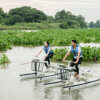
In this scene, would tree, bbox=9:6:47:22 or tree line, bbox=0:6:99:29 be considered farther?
tree, bbox=9:6:47:22

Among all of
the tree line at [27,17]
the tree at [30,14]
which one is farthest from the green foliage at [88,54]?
the tree at [30,14]

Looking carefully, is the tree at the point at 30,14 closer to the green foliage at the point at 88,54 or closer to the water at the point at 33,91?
the green foliage at the point at 88,54

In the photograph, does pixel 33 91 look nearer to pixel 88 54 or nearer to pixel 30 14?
pixel 88 54

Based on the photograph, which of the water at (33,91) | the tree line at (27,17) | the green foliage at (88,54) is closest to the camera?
the water at (33,91)

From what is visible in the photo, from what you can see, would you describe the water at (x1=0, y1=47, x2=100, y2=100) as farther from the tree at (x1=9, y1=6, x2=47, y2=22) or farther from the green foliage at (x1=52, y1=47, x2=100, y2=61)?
the tree at (x1=9, y1=6, x2=47, y2=22)

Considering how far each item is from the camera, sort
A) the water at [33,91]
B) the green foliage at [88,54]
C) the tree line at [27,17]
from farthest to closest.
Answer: the tree line at [27,17]
the green foliage at [88,54]
the water at [33,91]

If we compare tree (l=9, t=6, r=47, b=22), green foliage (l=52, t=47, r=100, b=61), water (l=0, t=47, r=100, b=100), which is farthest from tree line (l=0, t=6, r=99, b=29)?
water (l=0, t=47, r=100, b=100)

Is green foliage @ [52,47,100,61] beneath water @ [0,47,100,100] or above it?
above

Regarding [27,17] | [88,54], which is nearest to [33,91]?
[88,54]

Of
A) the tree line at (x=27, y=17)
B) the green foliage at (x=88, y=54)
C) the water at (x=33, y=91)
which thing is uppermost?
the tree line at (x=27, y=17)

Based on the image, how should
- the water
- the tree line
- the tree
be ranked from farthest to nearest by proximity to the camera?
the tree → the tree line → the water

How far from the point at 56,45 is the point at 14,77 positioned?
544 inches

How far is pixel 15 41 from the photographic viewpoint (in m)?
27.0

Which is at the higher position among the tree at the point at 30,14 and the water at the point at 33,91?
the tree at the point at 30,14
